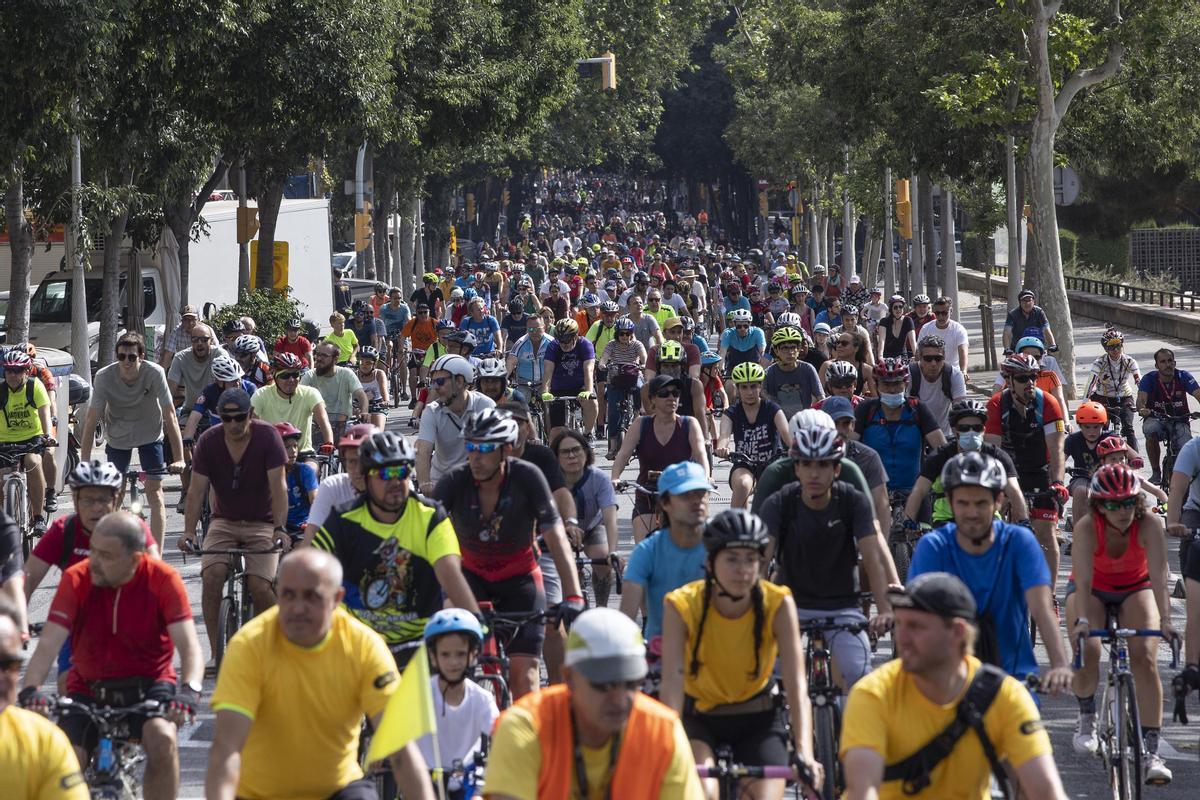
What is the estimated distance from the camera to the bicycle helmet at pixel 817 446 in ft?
27.6

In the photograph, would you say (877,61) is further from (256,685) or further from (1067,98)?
(256,685)

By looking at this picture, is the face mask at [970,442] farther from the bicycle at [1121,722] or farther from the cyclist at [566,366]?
the cyclist at [566,366]

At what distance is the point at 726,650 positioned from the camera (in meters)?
6.86

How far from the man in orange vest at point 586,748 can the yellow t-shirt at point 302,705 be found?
1032 millimetres

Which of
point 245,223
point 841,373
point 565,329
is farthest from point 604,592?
point 245,223

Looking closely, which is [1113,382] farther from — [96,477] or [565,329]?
[96,477]

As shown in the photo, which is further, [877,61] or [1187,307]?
[1187,307]

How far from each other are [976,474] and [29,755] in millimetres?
3707

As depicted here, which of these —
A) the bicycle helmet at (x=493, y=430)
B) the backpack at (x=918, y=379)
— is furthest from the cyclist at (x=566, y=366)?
the bicycle helmet at (x=493, y=430)

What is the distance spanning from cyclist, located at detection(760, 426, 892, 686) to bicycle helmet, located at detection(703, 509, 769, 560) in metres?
1.66

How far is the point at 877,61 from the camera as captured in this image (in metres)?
34.8

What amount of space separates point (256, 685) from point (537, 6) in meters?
37.8

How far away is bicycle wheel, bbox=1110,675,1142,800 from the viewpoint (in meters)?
8.34

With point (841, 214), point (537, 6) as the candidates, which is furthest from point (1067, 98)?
point (841, 214)
